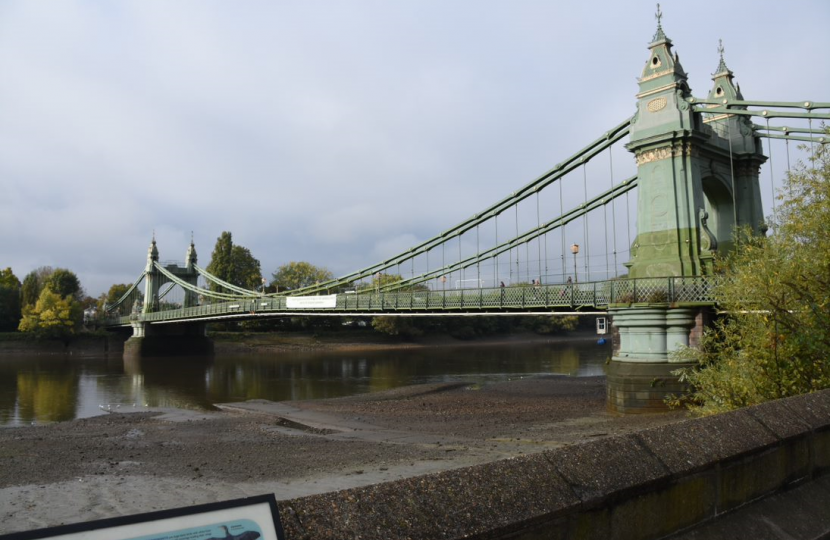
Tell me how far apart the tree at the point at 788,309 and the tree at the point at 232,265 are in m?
69.1

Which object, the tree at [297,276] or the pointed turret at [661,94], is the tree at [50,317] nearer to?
the tree at [297,276]

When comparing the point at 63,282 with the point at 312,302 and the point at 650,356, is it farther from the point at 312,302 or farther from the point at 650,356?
the point at 650,356

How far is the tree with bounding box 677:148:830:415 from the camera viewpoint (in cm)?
762

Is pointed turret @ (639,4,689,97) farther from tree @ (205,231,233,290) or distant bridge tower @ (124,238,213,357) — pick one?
tree @ (205,231,233,290)

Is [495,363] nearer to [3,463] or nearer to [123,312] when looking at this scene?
[3,463]

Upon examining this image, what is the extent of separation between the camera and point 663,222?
1812 cm

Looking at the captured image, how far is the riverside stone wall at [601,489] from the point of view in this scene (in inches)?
86.4

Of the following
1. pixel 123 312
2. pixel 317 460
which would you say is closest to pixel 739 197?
pixel 317 460

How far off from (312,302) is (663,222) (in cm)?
2461

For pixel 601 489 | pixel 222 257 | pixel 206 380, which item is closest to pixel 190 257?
pixel 222 257

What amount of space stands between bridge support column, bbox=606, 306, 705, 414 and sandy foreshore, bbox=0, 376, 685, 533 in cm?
Result: 95

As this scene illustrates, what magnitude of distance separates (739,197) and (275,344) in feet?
172

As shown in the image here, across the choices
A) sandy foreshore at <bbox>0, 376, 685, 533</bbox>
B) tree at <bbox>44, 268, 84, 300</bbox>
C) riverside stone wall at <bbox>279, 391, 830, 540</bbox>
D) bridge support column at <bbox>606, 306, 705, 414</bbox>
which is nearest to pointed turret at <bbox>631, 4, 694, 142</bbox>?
bridge support column at <bbox>606, 306, 705, 414</bbox>

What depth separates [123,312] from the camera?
260ft
